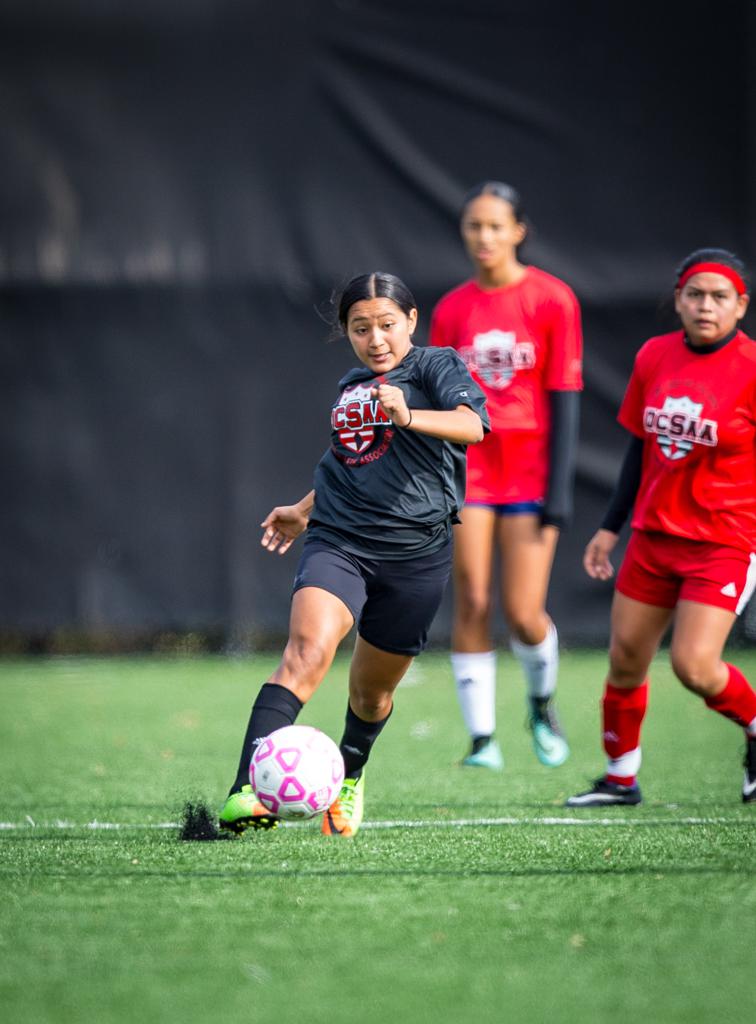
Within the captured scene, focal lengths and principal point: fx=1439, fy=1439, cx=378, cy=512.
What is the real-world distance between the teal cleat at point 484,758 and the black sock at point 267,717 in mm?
2133

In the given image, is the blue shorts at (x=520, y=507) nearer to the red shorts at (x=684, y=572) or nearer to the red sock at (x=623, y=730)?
the red shorts at (x=684, y=572)

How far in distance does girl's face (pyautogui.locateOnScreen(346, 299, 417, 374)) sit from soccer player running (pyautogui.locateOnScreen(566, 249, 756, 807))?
108 cm

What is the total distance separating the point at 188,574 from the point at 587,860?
6380 millimetres

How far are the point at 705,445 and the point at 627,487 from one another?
0.43m

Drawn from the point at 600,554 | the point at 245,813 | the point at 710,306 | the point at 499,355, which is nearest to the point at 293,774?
the point at 245,813

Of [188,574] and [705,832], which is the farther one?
[188,574]

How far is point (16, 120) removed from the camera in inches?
390

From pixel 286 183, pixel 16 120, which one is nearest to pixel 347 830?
pixel 286 183

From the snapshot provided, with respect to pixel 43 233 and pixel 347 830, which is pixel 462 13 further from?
pixel 347 830

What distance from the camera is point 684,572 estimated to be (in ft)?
16.1

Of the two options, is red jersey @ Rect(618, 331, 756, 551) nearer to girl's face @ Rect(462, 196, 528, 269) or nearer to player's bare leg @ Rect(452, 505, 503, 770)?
player's bare leg @ Rect(452, 505, 503, 770)

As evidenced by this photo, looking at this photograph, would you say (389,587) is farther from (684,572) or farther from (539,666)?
(539,666)

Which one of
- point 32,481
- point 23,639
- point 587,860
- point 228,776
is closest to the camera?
point 587,860

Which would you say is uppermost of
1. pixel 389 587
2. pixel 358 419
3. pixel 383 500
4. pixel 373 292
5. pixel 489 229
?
pixel 489 229
